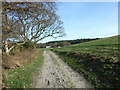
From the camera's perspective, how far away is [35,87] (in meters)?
5.30

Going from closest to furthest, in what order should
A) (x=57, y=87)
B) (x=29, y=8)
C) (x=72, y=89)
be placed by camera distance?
(x=72, y=89) → (x=57, y=87) → (x=29, y=8)

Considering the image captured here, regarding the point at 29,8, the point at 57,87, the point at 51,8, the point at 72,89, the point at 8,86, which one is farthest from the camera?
the point at 51,8

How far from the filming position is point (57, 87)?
5141mm

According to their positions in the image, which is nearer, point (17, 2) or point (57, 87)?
point (57, 87)

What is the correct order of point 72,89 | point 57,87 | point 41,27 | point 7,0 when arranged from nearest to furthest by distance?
point 72,89
point 57,87
point 7,0
point 41,27

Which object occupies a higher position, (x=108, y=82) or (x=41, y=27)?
(x=41, y=27)

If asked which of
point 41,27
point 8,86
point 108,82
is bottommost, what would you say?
point 8,86

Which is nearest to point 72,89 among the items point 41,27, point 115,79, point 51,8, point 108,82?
point 108,82

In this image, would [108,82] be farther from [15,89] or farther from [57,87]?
[15,89]

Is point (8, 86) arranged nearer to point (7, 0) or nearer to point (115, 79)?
point (115, 79)

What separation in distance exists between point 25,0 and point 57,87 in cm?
841

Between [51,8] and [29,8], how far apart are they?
8.85 feet

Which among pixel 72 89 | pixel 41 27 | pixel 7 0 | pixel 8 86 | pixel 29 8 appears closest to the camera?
pixel 72 89

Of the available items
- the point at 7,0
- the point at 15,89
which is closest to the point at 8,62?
the point at 15,89
